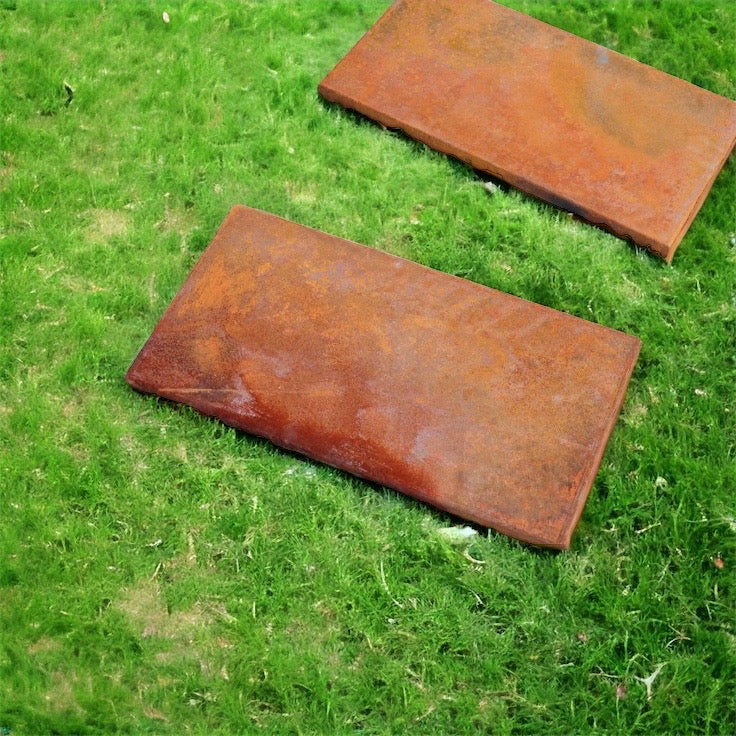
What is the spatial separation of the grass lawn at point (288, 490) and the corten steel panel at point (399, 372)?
3.9 inches

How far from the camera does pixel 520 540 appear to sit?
9.05 feet

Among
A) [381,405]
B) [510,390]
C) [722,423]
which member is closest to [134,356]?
[381,405]

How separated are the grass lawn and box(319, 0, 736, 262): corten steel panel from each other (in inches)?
4.2

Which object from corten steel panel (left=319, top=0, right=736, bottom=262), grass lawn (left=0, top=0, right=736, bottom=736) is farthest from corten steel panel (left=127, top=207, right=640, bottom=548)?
corten steel panel (left=319, top=0, right=736, bottom=262)

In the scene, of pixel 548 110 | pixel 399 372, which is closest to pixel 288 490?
pixel 399 372

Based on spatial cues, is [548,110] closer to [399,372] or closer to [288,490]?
[399,372]

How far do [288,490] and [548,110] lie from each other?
1.77 meters

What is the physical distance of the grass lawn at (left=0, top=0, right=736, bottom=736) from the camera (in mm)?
2533

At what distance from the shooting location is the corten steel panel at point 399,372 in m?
2.82

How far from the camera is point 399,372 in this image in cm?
299

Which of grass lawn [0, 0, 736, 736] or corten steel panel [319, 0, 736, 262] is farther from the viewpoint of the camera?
corten steel panel [319, 0, 736, 262]

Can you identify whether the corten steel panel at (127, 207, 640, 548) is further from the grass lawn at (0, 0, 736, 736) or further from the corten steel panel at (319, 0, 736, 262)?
the corten steel panel at (319, 0, 736, 262)

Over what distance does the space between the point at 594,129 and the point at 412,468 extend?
157cm

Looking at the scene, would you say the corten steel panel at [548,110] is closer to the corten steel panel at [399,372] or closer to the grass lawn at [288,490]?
the grass lawn at [288,490]
